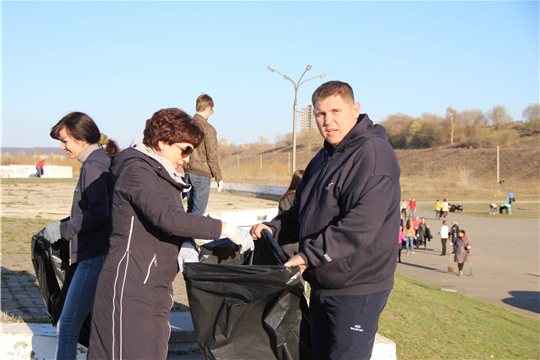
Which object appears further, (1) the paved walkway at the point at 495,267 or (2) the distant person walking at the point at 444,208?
(2) the distant person walking at the point at 444,208

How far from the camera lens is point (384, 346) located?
387 centimetres

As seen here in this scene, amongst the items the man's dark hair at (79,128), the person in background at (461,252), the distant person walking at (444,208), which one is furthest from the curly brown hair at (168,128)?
the distant person walking at (444,208)

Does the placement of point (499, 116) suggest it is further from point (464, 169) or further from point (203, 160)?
point (203, 160)

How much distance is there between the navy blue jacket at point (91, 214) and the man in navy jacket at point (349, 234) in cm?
137

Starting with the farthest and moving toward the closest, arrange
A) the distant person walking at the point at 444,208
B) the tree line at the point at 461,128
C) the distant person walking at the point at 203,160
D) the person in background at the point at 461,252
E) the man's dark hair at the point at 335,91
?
the tree line at the point at 461,128 < the distant person walking at the point at 444,208 < the person in background at the point at 461,252 < the distant person walking at the point at 203,160 < the man's dark hair at the point at 335,91

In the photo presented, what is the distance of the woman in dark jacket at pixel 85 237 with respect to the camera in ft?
9.79

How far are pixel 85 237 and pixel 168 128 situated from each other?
1074mm

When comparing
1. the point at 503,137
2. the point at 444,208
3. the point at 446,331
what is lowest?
the point at 446,331

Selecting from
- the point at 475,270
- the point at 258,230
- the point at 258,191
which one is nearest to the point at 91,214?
the point at 258,230

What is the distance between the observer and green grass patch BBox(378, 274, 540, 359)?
222 inches

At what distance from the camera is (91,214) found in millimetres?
2977

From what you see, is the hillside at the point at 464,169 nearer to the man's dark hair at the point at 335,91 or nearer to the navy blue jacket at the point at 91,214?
the navy blue jacket at the point at 91,214

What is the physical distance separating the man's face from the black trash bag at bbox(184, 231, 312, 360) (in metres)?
0.86

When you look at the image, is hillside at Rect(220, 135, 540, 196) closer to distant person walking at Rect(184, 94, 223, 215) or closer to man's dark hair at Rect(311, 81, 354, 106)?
distant person walking at Rect(184, 94, 223, 215)
